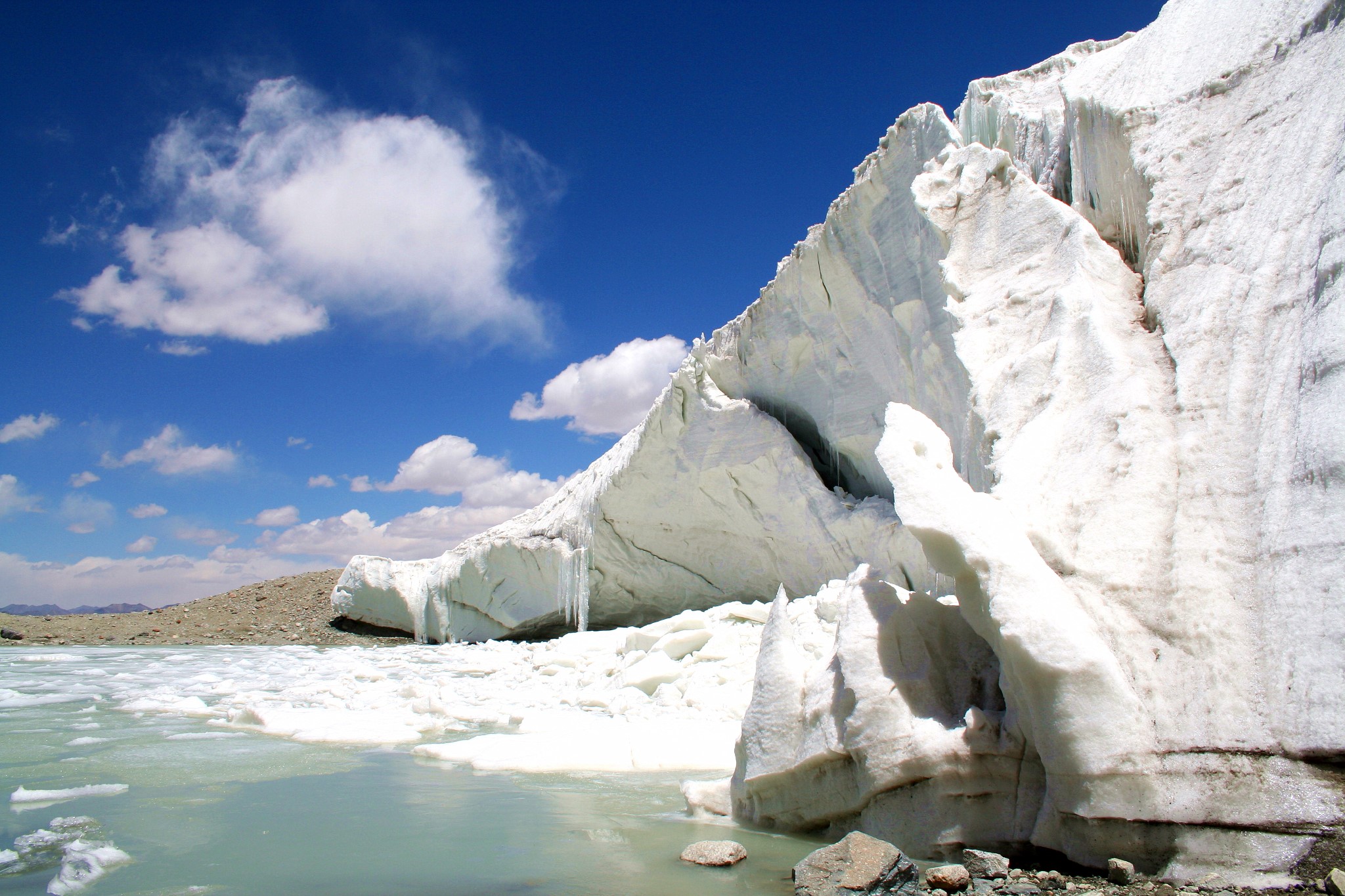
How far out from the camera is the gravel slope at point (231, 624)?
665 inches

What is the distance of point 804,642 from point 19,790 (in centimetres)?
376

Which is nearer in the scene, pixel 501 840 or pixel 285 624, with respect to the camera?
pixel 501 840

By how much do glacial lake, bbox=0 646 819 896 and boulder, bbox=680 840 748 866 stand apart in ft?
0.16

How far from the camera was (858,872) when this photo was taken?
2.14 meters

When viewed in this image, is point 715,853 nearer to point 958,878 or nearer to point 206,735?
point 958,878

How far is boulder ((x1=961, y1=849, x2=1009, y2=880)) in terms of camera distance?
86.1 inches

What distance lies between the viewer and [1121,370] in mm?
3105

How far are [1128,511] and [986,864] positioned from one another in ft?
4.26

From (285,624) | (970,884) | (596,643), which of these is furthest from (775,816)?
(285,624)

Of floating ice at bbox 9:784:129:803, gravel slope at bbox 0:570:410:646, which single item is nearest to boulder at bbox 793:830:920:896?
floating ice at bbox 9:784:129:803

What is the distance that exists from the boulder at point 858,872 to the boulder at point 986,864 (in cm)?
16

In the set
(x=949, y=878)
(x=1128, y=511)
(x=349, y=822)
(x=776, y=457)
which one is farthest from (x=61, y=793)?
(x=776, y=457)

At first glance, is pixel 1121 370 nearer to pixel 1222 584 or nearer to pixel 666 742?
pixel 1222 584

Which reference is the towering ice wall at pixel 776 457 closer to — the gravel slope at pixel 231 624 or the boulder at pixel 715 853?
the boulder at pixel 715 853
